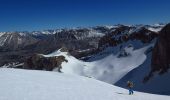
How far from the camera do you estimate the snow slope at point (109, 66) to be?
120956 mm

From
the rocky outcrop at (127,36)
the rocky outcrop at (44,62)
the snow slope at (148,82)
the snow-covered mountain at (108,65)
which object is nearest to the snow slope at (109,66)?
the snow-covered mountain at (108,65)

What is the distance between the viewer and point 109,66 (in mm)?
135625

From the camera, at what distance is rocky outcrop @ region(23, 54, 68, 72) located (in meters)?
132

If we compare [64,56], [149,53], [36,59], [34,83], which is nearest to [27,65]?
[36,59]

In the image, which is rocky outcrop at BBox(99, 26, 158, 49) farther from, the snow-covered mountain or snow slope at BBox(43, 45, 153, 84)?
snow slope at BBox(43, 45, 153, 84)

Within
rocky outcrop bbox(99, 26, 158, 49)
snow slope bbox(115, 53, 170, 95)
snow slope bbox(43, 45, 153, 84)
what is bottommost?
snow slope bbox(43, 45, 153, 84)

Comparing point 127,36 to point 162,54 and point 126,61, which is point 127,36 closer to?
point 126,61

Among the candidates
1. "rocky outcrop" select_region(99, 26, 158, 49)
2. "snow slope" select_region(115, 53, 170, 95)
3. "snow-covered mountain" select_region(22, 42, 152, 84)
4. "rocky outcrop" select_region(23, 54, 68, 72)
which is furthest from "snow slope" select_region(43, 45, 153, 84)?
"rocky outcrop" select_region(99, 26, 158, 49)

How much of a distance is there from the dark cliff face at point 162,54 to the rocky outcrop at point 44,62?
45958mm

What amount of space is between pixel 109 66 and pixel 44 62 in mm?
29550

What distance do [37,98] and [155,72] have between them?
260ft

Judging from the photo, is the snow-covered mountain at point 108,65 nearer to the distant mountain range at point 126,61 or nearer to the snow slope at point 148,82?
the distant mountain range at point 126,61

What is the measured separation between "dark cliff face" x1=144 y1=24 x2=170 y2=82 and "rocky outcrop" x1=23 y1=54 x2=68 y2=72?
151 feet

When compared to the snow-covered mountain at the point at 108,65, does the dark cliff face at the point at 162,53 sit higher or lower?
higher
